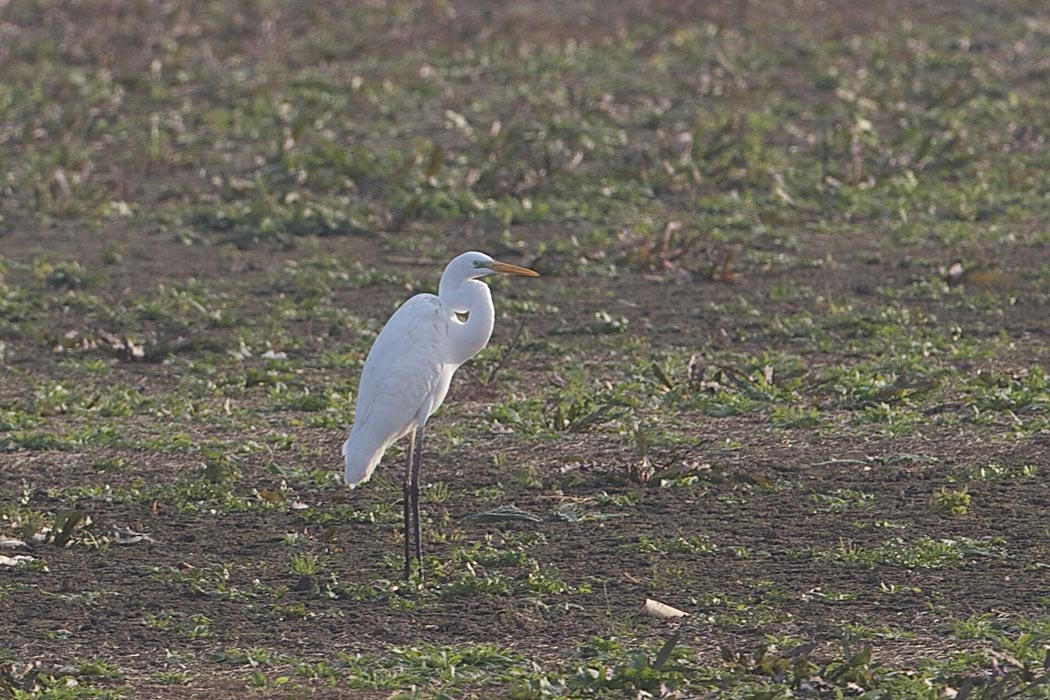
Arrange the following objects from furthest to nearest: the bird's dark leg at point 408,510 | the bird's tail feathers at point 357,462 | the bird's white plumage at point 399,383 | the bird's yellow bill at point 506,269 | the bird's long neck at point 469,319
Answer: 1. the bird's yellow bill at point 506,269
2. the bird's long neck at point 469,319
3. the bird's white plumage at point 399,383
4. the bird's tail feathers at point 357,462
5. the bird's dark leg at point 408,510

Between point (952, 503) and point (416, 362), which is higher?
point (416, 362)

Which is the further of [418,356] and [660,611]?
[418,356]

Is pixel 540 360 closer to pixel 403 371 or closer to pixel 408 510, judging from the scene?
pixel 403 371

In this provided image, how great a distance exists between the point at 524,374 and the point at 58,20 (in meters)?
12.8

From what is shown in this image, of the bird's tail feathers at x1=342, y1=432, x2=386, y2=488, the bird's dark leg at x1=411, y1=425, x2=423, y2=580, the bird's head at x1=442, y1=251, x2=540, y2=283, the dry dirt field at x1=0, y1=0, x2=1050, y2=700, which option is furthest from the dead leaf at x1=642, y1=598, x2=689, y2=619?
the bird's head at x1=442, y1=251, x2=540, y2=283

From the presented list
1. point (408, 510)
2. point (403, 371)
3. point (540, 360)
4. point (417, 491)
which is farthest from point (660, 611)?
point (540, 360)

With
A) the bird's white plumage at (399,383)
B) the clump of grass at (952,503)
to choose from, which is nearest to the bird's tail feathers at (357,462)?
the bird's white plumage at (399,383)

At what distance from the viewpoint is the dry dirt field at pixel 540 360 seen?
6309mm

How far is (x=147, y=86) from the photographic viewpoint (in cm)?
1806

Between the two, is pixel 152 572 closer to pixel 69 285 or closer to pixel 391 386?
pixel 391 386

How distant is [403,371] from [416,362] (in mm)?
65

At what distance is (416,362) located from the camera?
7.22 meters

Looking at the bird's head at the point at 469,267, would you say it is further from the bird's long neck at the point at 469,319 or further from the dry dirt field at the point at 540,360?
the dry dirt field at the point at 540,360

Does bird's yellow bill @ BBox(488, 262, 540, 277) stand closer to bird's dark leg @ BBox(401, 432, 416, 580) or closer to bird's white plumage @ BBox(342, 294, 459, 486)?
bird's white plumage @ BBox(342, 294, 459, 486)
